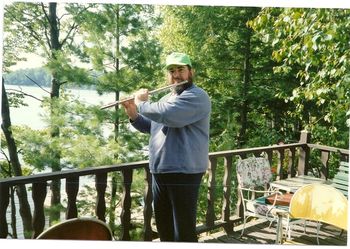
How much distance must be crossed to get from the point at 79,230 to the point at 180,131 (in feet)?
2.68

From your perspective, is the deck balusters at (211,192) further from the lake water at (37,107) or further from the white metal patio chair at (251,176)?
the lake water at (37,107)

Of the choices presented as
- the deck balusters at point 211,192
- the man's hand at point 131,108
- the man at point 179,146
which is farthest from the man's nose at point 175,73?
the deck balusters at point 211,192

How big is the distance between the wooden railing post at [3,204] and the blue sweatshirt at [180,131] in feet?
2.50

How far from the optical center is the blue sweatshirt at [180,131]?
194cm

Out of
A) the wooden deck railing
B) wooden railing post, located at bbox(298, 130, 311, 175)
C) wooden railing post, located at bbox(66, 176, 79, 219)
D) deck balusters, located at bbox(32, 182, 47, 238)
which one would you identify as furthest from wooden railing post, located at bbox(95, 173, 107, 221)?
wooden railing post, located at bbox(298, 130, 311, 175)

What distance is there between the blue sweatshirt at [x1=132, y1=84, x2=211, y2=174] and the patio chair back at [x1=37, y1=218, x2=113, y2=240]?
2.12ft

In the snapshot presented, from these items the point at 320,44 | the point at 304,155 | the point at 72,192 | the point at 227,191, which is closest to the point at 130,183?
the point at 72,192

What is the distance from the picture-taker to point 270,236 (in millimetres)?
3049

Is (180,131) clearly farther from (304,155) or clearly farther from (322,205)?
(304,155)

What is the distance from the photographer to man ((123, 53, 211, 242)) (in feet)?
6.47

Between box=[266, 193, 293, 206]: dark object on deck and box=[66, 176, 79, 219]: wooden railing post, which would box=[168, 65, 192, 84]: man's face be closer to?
box=[66, 176, 79, 219]: wooden railing post

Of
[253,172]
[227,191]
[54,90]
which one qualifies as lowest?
[227,191]

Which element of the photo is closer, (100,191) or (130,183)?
(100,191)

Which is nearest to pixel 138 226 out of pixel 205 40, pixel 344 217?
pixel 344 217
